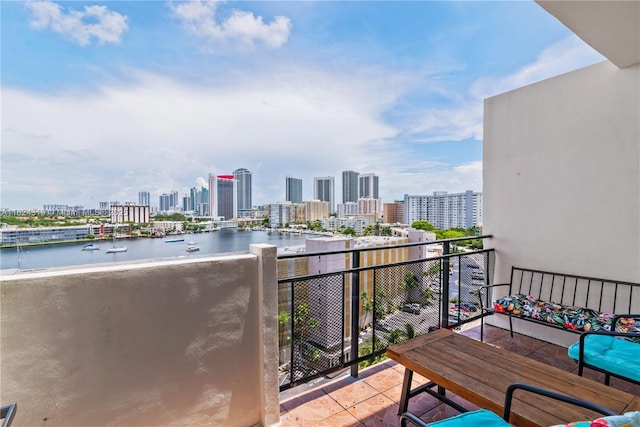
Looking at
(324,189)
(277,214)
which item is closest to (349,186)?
(324,189)

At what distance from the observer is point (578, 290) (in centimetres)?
327

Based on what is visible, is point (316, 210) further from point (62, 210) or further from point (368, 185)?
point (62, 210)

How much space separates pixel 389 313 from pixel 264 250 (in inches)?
66.4

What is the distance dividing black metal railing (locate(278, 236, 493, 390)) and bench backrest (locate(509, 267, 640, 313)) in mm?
619

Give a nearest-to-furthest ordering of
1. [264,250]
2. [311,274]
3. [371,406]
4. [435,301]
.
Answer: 1. [264,250]
2. [371,406]
3. [311,274]
4. [435,301]

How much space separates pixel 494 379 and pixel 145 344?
193 centimetres

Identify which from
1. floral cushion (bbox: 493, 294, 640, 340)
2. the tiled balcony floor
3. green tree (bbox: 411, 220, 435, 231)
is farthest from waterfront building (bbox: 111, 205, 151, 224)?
green tree (bbox: 411, 220, 435, 231)

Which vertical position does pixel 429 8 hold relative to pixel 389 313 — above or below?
above

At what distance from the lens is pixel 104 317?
1547mm

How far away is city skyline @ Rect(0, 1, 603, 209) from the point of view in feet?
14.9

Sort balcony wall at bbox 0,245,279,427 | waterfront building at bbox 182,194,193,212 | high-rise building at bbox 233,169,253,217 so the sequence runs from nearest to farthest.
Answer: balcony wall at bbox 0,245,279,427 → waterfront building at bbox 182,194,193,212 → high-rise building at bbox 233,169,253,217

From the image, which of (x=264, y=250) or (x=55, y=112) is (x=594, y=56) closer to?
(x=264, y=250)

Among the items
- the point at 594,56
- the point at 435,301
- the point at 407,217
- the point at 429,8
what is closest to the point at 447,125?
the point at 407,217

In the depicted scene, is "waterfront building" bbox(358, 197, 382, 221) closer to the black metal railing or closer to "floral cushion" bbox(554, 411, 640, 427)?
the black metal railing
